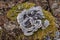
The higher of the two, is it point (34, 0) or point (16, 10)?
point (16, 10)

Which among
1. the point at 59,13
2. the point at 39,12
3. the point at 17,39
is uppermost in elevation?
the point at 39,12

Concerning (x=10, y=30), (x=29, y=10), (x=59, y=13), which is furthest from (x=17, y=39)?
(x=59, y=13)

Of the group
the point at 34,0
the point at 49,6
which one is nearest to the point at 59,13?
Answer: the point at 49,6

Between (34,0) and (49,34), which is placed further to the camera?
(34,0)

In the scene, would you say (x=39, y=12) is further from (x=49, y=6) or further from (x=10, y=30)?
(x=49, y=6)

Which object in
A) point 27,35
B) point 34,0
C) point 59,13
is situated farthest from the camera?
point 34,0

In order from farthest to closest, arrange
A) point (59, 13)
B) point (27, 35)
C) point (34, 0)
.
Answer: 1. point (34, 0)
2. point (59, 13)
3. point (27, 35)
